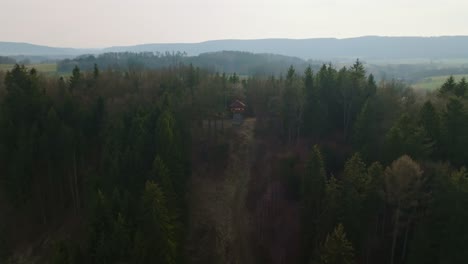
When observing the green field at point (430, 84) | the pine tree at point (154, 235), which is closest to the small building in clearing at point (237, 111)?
the pine tree at point (154, 235)

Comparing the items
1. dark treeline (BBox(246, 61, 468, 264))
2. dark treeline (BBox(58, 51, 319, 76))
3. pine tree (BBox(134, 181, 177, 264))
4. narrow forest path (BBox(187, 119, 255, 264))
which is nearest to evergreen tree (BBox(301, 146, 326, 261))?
dark treeline (BBox(246, 61, 468, 264))

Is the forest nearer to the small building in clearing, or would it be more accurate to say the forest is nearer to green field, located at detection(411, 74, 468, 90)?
the small building in clearing

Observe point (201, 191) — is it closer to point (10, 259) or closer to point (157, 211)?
point (157, 211)

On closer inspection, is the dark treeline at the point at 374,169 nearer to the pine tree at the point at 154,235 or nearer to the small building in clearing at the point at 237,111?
the small building in clearing at the point at 237,111

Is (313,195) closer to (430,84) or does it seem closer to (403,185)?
(403,185)

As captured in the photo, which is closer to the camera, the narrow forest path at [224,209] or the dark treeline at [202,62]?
the narrow forest path at [224,209]

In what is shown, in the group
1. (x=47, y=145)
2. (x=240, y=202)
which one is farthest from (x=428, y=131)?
(x=47, y=145)
